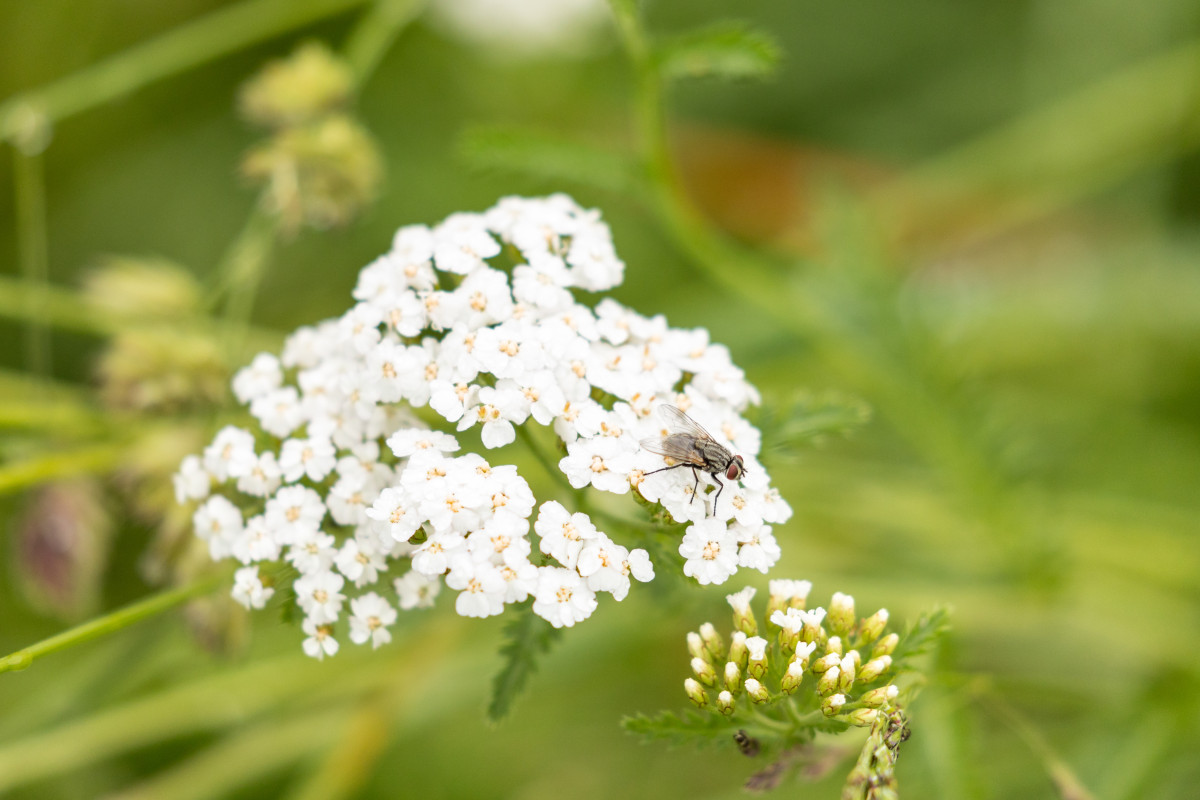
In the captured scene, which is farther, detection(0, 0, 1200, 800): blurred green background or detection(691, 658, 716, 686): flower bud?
detection(0, 0, 1200, 800): blurred green background

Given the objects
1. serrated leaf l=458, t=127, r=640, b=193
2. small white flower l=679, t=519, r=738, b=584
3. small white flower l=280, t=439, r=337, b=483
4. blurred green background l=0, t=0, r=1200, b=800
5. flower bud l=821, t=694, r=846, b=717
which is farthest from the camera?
blurred green background l=0, t=0, r=1200, b=800

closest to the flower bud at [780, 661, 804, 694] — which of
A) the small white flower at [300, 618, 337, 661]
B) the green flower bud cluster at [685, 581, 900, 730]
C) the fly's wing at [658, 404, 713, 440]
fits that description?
the green flower bud cluster at [685, 581, 900, 730]

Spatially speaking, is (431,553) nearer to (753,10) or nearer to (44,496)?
(44,496)

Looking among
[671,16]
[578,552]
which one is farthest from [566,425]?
[671,16]

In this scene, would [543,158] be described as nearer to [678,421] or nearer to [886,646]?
[678,421]

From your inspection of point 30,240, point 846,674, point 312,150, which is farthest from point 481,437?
point 30,240

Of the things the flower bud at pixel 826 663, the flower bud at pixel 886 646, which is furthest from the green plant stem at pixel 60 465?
the flower bud at pixel 886 646

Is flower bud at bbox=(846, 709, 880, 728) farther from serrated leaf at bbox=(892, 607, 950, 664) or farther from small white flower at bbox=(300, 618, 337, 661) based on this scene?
small white flower at bbox=(300, 618, 337, 661)
